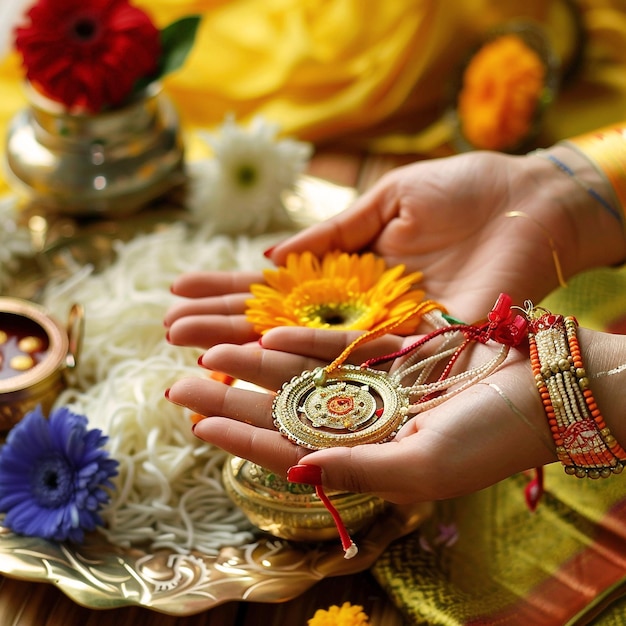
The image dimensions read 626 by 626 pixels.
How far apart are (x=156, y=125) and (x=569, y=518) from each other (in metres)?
1.08

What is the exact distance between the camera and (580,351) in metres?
1.19

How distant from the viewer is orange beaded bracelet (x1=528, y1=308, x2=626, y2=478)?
114 centimetres

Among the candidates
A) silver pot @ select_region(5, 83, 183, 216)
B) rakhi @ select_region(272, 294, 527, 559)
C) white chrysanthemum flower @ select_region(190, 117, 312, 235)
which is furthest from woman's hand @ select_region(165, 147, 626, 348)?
silver pot @ select_region(5, 83, 183, 216)

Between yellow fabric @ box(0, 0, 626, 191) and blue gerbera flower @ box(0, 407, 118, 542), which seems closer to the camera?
blue gerbera flower @ box(0, 407, 118, 542)

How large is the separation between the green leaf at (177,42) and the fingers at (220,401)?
0.87 metres

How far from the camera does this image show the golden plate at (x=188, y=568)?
4.03 feet

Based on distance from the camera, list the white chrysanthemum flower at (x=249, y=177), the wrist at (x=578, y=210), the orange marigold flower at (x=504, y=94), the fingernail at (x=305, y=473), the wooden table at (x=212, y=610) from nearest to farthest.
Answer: the fingernail at (x=305, y=473)
the wooden table at (x=212, y=610)
the wrist at (x=578, y=210)
the white chrysanthemum flower at (x=249, y=177)
the orange marigold flower at (x=504, y=94)

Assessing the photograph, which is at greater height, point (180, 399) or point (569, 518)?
point (180, 399)

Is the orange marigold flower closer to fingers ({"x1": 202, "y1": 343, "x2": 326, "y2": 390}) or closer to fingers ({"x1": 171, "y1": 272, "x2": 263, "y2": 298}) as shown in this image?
fingers ({"x1": 171, "y1": 272, "x2": 263, "y2": 298})

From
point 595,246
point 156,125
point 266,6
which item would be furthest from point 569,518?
point 266,6

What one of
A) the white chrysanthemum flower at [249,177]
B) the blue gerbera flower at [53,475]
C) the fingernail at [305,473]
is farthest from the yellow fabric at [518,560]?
the white chrysanthemum flower at [249,177]

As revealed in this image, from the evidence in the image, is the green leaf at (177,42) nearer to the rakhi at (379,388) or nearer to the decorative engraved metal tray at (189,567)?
the rakhi at (379,388)

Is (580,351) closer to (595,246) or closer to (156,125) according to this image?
(595,246)

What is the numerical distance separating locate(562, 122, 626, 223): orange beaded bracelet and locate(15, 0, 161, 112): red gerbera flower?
82cm
